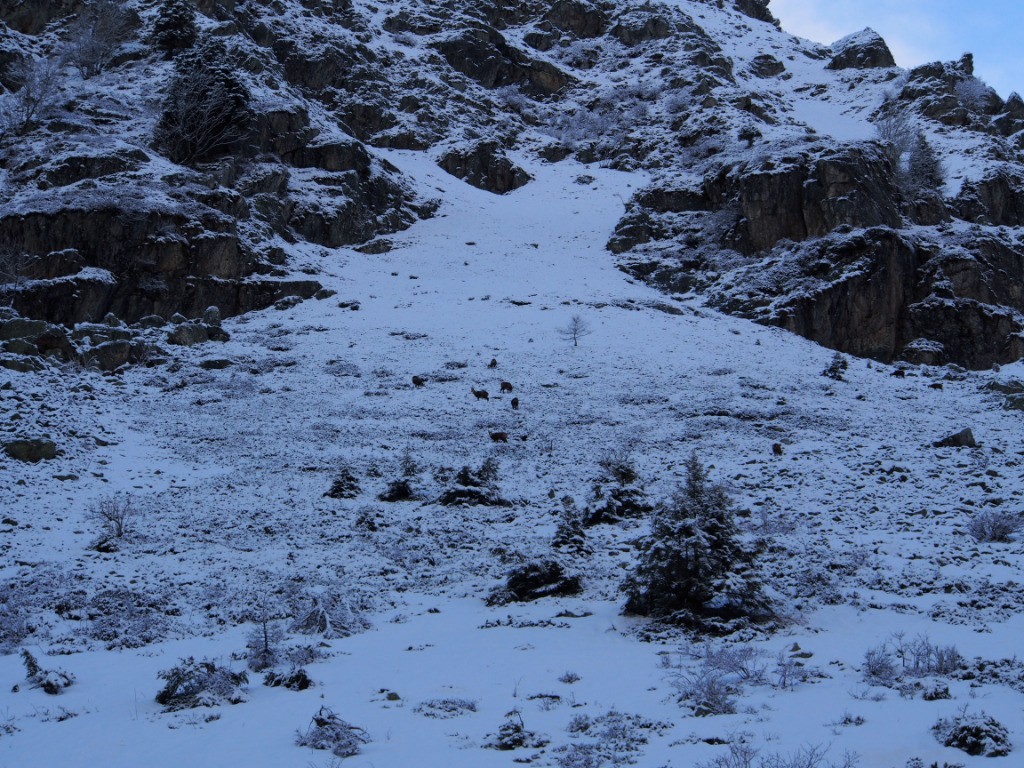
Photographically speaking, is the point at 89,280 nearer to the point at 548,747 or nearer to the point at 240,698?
the point at 240,698

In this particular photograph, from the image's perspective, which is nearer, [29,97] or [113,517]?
[113,517]

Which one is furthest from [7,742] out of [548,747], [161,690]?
[548,747]

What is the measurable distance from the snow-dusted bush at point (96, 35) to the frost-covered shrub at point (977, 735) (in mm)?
64056

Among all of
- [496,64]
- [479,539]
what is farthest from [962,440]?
[496,64]

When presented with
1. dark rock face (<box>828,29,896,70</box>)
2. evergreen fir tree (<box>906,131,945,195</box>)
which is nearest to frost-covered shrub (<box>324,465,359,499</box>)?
evergreen fir tree (<box>906,131,945,195</box>)

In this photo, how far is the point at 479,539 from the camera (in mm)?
14844

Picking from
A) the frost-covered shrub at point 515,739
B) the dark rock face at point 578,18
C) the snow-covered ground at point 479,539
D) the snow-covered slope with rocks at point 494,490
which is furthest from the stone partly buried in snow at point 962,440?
the dark rock face at point 578,18

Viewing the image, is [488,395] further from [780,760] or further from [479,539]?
→ [780,760]

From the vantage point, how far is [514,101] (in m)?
81.2

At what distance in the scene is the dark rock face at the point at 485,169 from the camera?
6688cm

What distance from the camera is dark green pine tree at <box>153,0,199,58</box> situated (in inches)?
2280

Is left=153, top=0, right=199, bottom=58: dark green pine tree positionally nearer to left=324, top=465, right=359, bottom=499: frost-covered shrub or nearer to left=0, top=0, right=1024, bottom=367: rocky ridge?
left=0, top=0, right=1024, bottom=367: rocky ridge

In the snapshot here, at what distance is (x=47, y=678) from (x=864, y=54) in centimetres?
10520

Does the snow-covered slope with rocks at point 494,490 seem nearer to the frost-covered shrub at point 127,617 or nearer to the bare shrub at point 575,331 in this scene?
the frost-covered shrub at point 127,617
